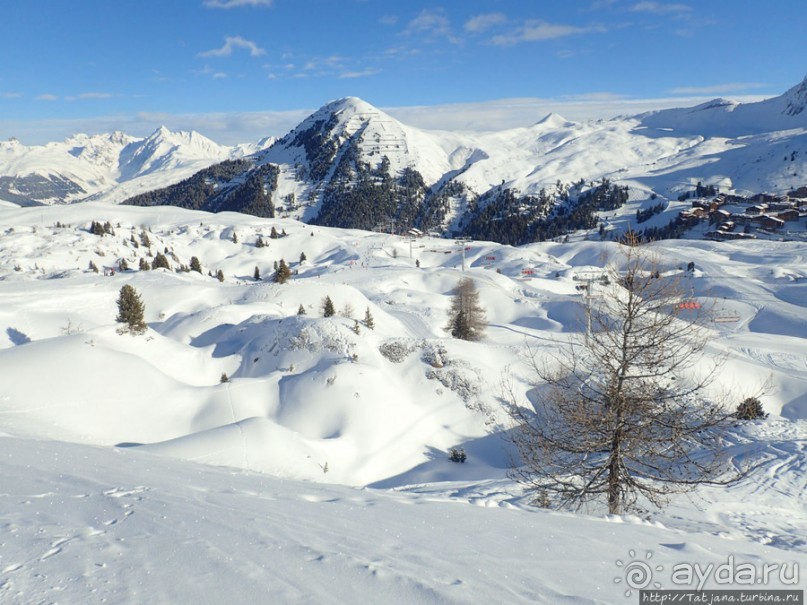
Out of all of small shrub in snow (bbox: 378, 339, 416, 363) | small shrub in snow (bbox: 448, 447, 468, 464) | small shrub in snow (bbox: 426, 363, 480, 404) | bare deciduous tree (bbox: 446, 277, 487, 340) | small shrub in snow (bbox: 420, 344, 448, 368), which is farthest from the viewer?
bare deciduous tree (bbox: 446, 277, 487, 340)

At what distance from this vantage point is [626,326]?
8.88 m

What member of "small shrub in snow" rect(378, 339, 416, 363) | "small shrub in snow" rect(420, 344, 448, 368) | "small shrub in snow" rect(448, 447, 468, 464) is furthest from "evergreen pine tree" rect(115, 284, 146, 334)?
"small shrub in snow" rect(448, 447, 468, 464)

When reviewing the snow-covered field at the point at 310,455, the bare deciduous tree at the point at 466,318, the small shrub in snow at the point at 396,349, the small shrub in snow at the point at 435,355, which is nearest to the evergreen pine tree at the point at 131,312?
the snow-covered field at the point at 310,455

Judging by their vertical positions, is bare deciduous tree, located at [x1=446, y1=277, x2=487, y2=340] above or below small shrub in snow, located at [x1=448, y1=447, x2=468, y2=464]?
above

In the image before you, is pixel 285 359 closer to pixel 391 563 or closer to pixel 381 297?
pixel 391 563

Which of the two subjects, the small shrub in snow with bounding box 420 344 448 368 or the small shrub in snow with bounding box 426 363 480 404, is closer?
the small shrub in snow with bounding box 426 363 480 404

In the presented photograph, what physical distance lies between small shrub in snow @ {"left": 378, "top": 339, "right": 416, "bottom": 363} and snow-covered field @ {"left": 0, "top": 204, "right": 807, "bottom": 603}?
240 millimetres

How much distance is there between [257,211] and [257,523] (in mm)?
193728

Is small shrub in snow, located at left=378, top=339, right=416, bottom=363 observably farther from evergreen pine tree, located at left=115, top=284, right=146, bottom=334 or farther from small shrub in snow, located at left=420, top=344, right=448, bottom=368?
evergreen pine tree, located at left=115, top=284, right=146, bottom=334

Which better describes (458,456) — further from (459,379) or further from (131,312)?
(131,312)

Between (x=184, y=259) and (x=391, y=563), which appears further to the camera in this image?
(x=184, y=259)

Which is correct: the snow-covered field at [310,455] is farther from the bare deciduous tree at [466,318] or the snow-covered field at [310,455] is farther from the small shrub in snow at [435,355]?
the bare deciduous tree at [466,318]

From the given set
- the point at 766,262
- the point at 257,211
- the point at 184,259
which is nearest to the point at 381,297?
the point at 184,259

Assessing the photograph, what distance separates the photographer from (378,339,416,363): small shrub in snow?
28828 mm
